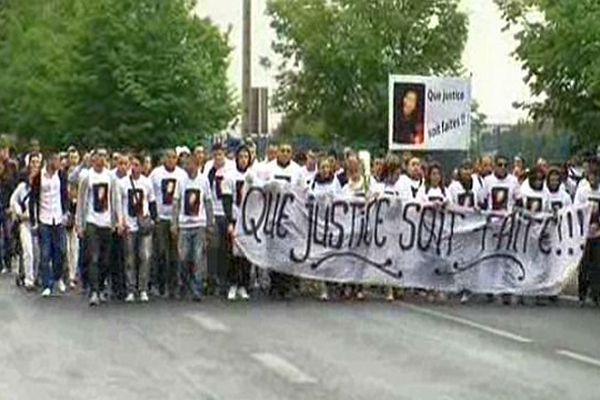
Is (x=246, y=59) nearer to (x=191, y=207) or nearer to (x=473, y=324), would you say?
(x=191, y=207)

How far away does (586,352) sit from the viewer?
1622cm

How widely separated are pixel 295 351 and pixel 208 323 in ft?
9.43

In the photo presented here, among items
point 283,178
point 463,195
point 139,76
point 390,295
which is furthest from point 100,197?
point 139,76

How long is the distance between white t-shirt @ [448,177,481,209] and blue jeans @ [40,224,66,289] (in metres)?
4.98

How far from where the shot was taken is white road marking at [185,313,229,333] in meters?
17.9

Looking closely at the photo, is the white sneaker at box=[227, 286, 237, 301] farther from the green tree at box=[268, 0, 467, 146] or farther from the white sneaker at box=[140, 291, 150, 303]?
the green tree at box=[268, 0, 467, 146]

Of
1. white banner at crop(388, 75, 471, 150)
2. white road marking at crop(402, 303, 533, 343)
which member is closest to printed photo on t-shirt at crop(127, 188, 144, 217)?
white road marking at crop(402, 303, 533, 343)

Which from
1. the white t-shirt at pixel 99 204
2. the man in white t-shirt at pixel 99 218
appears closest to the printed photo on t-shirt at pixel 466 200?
the man in white t-shirt at pixel 99 218

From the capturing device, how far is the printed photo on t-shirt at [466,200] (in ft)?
74.8

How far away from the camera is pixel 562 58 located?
25266mm

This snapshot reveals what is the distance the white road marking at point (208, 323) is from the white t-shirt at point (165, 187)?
2.97 m

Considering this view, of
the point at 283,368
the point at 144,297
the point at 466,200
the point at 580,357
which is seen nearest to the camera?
the point at 283,368

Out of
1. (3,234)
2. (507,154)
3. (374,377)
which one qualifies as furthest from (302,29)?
(374,377)

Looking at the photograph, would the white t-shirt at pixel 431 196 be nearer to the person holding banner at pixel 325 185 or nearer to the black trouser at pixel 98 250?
the person holding banner at pixel 325 185
